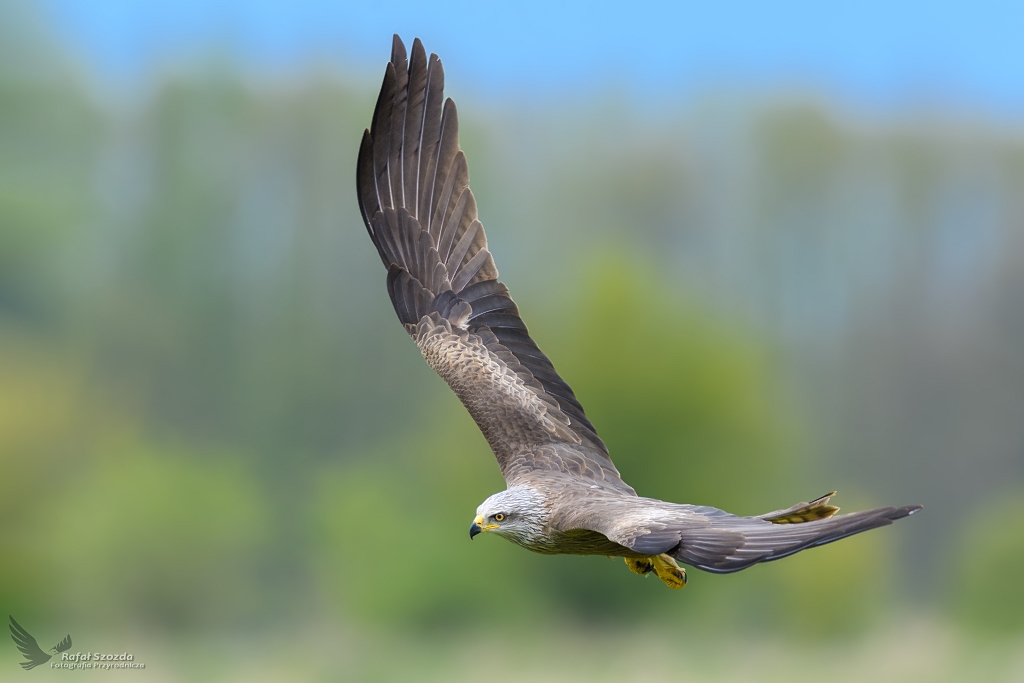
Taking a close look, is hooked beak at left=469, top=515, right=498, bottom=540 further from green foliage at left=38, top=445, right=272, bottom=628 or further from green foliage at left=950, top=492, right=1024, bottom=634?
green foliage at left=38, top=445, right=272, bottom=628

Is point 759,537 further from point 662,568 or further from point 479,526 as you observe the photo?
point 479,526

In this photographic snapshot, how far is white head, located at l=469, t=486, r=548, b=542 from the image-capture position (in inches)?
336

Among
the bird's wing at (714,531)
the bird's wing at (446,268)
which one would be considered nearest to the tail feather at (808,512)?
the bird's wing at (714,531)

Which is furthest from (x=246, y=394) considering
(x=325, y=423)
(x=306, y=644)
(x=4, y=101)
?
(x=4, y=101)

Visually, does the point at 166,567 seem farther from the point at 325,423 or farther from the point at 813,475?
the point at 813,475

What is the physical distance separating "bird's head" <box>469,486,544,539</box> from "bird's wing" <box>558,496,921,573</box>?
532mm

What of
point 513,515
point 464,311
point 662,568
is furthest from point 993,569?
point 513,515

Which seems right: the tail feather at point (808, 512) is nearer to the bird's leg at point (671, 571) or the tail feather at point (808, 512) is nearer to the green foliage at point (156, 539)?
the bird's leg at point (671, 571)

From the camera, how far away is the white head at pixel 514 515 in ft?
28.0

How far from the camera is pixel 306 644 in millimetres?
60719

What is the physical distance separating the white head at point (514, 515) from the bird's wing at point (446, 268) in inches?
49.0

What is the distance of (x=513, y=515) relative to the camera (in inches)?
340

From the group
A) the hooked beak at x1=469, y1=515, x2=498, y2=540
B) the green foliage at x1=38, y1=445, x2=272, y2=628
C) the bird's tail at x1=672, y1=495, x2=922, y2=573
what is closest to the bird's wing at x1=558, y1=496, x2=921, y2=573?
the bird's tail at x1=672, y1=495, x2=922, y2=573

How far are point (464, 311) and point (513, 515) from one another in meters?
2.52
